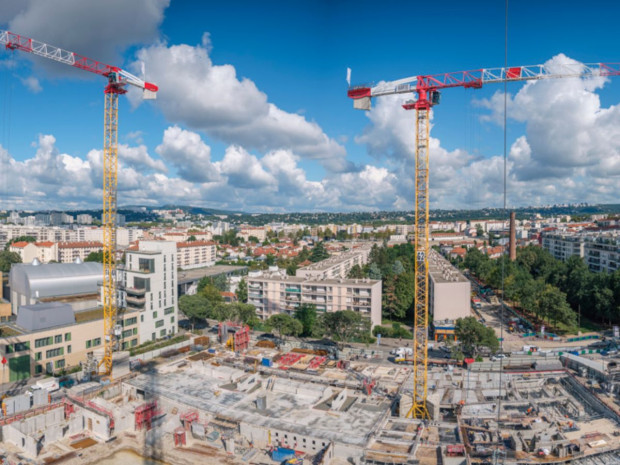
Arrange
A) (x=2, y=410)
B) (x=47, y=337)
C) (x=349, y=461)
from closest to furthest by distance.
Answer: (x=349, y=461) → (x=2, y=410) → (x=47, y=337)

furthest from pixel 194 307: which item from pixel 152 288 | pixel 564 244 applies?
pixel 564 244

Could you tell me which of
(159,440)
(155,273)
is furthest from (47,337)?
(159,440)

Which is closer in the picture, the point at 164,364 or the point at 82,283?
the point at 164,364

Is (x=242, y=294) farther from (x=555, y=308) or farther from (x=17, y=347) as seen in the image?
(x=555, y=308)

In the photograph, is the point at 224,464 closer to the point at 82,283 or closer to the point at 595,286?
the point at 82,283

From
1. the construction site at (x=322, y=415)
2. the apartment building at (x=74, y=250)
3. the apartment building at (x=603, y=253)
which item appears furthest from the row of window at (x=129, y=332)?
the apartment building at (x=603, y=253)

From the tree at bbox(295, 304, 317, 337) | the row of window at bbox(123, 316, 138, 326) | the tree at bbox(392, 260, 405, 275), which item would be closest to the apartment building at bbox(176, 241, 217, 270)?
the tree at bbox(392, 260, 405, 275)

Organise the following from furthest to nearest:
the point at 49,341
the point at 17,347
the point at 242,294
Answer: the point at 242,294, the point at 49,341, the point at 17,347
